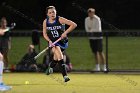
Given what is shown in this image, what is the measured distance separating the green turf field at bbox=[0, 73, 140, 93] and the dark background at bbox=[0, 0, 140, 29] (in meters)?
25.3

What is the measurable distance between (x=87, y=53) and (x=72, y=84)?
8.80 m

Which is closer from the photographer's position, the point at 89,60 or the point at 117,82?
the point at 117,82

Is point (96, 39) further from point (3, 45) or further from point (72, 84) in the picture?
point (72, 84)

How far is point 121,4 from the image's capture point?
45.3 meters

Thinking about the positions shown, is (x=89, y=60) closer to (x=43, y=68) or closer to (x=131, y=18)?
(x=43, y=68)

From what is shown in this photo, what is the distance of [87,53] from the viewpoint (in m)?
22.2

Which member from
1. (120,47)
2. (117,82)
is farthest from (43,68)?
(120,47)

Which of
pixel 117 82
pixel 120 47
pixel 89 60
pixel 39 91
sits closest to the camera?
pixel 39 91

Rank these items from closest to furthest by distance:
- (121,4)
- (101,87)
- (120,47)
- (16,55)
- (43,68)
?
(101,87) → (43,68) → (16,55) → (120,47) → (121,4)

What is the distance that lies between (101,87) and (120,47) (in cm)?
1283

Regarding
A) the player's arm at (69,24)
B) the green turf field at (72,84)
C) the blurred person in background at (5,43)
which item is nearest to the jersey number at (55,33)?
the player's arm at (69,24)

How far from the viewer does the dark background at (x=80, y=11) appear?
41.8 meters

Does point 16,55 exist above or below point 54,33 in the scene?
below

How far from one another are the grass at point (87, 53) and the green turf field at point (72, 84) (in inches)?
Result: 103
